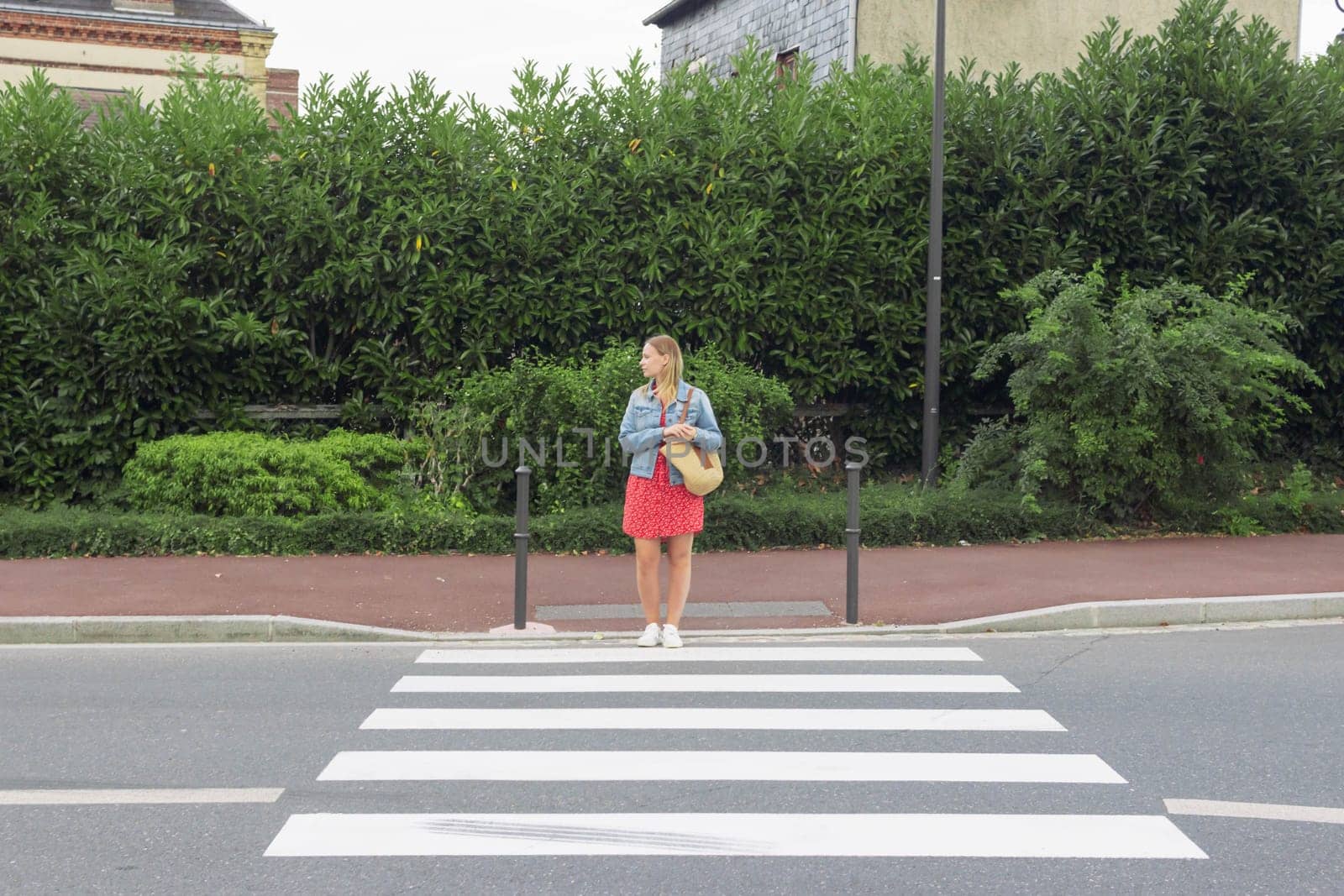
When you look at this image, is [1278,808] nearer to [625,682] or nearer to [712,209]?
[625,682]

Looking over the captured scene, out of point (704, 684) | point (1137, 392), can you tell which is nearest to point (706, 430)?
point (704, 684)

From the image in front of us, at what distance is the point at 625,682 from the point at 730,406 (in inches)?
209

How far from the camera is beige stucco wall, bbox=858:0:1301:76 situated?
2106cm

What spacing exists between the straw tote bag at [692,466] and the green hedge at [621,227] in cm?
560

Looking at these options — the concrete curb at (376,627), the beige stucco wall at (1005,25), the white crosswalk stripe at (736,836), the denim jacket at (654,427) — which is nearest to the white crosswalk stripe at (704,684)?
the concrete curb at (376,627)

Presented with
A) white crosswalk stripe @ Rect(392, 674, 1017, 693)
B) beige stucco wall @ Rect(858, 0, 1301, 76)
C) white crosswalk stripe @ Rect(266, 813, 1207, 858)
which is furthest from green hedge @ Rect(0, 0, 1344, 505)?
white crosswalk stripe @ Rect(266, 813, 1207, 858)

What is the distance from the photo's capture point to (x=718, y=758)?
19.9ft

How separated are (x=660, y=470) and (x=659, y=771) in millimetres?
2847

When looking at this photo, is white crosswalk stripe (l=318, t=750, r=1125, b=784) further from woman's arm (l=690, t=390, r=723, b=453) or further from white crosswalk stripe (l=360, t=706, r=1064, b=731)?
woman's arm (l=690, t=390, r=723, b=453)

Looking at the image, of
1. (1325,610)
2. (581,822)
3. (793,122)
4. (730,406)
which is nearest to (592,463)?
(730,406)

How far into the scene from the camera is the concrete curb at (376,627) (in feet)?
28.7

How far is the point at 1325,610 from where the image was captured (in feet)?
31.9

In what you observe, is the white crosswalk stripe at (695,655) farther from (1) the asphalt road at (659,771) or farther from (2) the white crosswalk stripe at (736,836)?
(2) the white crosswalk stripe at (736,836)

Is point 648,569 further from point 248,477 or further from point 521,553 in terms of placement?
point 248,477
